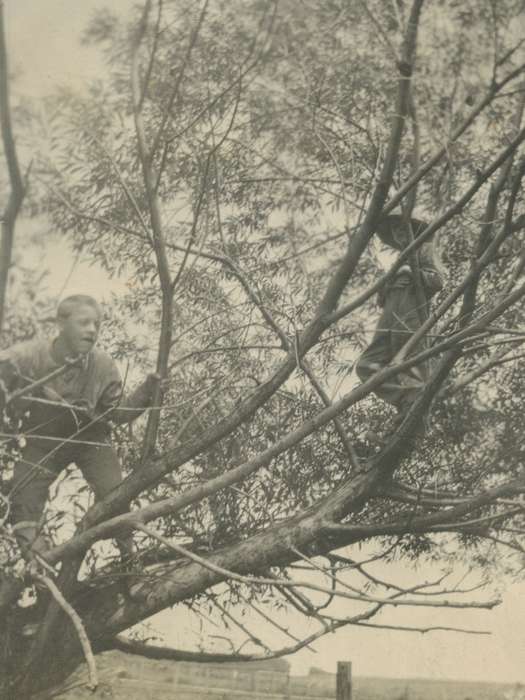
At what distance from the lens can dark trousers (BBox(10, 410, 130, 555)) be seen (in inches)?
182

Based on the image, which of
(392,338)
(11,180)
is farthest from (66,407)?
(11,180)

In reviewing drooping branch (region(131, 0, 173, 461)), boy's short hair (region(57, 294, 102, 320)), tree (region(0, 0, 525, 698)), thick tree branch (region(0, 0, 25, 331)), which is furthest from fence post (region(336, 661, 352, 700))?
thick tree branch (region(0, 0, 25, 331))

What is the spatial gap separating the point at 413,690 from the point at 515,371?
121 inches

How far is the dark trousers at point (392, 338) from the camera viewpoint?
4.62 meters

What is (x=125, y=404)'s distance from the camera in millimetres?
4426

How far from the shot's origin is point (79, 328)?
441 cm

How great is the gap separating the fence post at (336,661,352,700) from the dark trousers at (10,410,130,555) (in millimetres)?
1968

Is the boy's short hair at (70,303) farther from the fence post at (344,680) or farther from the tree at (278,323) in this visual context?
the fence post at (344,680)

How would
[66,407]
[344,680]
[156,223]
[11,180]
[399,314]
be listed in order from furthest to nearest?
[344,680] < [399,314] < [66,407] < [156,223] < [11,180]

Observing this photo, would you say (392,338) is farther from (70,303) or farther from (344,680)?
(344,680)

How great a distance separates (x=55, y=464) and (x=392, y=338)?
1.99 m

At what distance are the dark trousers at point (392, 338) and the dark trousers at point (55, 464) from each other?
1.48 metres

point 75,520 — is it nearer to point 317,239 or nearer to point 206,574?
point 206,574

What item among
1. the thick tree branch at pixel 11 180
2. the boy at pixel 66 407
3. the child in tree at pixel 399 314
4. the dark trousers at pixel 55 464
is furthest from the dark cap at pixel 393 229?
the thick tree branch at pixel 11 180
